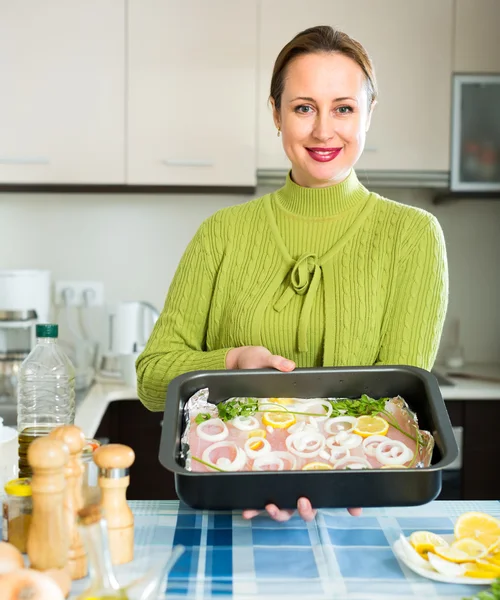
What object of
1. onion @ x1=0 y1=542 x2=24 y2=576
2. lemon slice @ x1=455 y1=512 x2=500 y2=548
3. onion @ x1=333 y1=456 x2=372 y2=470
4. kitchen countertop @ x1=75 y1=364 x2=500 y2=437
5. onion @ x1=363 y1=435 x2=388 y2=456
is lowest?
kitchen countertop @ x1=75 y1=364 x2=500 y2=437

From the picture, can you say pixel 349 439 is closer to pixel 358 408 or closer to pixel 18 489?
pixel 358 408

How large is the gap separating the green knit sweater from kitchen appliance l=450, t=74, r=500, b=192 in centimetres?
132

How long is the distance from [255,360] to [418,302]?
0.32m

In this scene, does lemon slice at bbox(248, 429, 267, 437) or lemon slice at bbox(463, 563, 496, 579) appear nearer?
lemon slice at bbox(463, 563, 496, 579)

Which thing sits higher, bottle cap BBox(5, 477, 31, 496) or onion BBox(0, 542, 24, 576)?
bottle cap BBox(5, 477, 31, 496)

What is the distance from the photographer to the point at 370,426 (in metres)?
1.08

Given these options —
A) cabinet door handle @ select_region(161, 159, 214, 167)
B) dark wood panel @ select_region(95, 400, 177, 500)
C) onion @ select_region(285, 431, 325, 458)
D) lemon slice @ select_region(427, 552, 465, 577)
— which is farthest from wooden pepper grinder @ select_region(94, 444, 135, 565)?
cabinet door handle @ select_region(161, 159, 214, 167)

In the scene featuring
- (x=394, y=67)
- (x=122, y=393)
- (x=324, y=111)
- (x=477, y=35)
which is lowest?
(x=122, y=393)

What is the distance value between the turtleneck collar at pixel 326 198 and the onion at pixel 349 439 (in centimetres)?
52

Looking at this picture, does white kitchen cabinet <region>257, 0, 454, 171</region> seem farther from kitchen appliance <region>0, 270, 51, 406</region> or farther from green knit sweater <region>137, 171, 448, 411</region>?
green knit sweater <region>137, 171, 448, 411</region>

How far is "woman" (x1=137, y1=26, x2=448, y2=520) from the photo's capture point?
1.33 meters

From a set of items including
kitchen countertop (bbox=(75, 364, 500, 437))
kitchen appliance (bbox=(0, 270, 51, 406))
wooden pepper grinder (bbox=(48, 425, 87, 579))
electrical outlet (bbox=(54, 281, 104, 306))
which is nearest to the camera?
wooden pepper grinder (bbox=(48, 425, 87, 579))

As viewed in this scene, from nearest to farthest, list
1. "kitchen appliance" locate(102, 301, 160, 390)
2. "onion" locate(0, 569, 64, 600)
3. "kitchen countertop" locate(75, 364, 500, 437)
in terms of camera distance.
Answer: "onion" locate(0, 569, 64, 600)
"kitchen countertop" locate(75, 364, 500, 437)
"kitchen appliance" locate(102, 301, 160, 390)

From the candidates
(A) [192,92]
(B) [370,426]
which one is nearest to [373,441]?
(B) [370,426]
